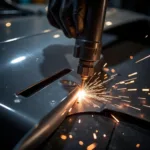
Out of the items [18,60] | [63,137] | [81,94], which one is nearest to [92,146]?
[63,137]

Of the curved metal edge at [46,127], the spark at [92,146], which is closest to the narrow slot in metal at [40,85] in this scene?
the curved metal edge at [46,127]

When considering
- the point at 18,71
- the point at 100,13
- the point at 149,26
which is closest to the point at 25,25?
the point at 18,71

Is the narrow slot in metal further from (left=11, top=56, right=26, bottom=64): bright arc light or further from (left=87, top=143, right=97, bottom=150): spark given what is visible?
(left=87, top=143, right=97, bottom=150): spark

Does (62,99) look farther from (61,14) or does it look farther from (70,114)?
(61,14)

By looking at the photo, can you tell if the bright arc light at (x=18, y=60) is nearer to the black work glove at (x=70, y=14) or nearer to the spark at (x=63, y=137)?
the black work glove at (x=70, y=14)

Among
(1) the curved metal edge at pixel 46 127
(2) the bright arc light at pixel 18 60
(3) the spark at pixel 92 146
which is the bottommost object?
(3) the spark at pixel 92 146

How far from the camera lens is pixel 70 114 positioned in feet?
2.24

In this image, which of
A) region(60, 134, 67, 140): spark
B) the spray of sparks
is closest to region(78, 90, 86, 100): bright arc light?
the spray of sparks

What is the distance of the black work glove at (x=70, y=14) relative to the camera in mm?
631

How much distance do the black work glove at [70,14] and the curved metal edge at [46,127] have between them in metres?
0.23

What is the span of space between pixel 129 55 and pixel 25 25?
0.59 meters

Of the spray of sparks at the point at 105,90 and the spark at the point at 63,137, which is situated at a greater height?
the spray of sparks at the point at 105,90

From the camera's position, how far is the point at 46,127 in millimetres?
587

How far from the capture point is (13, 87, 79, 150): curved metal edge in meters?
0.54
